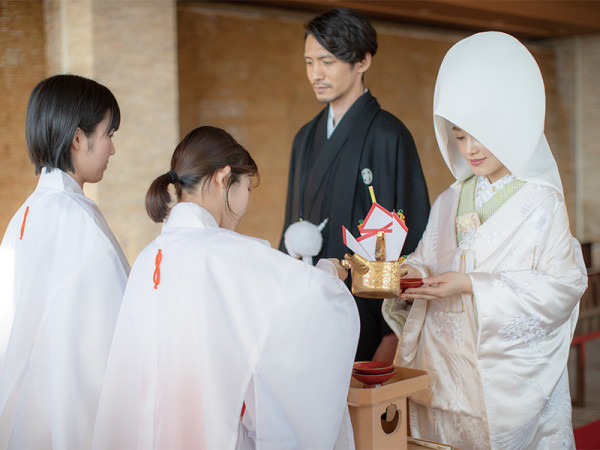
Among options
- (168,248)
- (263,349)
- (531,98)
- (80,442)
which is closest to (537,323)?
(531,98)

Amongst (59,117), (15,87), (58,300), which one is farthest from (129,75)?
(58,300)

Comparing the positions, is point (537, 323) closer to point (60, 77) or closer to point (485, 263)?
point (485, 263)

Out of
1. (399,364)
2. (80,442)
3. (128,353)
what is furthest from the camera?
(399,364)

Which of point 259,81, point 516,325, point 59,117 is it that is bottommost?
point 516,325

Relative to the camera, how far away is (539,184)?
199cm

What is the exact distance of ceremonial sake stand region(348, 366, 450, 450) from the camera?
69.3 inches

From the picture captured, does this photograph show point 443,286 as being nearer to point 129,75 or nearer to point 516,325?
point 516,325

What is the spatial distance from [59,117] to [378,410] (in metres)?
1.27

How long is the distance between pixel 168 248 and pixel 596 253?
9.25 m

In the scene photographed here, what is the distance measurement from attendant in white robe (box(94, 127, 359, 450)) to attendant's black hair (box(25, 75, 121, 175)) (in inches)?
17.8

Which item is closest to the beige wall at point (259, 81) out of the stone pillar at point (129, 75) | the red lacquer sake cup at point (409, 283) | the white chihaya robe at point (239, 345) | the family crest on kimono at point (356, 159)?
the stone pillar at point (129, 75)

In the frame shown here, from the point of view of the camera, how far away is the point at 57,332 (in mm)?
1870

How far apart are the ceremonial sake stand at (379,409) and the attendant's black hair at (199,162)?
66 cm

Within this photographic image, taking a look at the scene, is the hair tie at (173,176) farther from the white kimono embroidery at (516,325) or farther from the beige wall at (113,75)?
the beige wall at (113,75)
